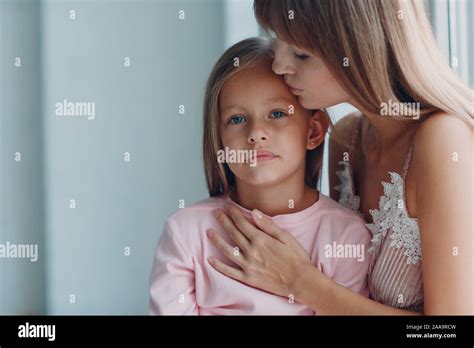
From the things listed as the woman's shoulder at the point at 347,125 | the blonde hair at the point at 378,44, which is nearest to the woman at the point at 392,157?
the blonde hair at the point at 378,44

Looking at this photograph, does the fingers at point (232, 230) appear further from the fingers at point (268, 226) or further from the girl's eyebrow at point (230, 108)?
the girl's eyebrow at point (230, 108)

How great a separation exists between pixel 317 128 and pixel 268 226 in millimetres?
193

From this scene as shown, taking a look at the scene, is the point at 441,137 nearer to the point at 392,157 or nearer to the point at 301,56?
the point at 392,157

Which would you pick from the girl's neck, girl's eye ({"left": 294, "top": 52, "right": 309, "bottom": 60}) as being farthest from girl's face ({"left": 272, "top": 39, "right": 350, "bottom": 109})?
the girl's neck

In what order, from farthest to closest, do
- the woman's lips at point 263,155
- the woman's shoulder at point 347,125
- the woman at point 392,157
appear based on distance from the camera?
the woman's shoulder at point 347,125, the woman's lips at point 263,155, the woman at point 392,157

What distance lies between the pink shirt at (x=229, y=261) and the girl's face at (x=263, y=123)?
8 cm

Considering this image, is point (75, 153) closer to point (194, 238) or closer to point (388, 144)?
point (194, 238)

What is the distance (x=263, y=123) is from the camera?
1078 millimetres

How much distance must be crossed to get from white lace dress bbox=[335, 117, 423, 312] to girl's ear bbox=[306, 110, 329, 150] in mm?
139

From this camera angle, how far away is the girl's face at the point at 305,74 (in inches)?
42.1
